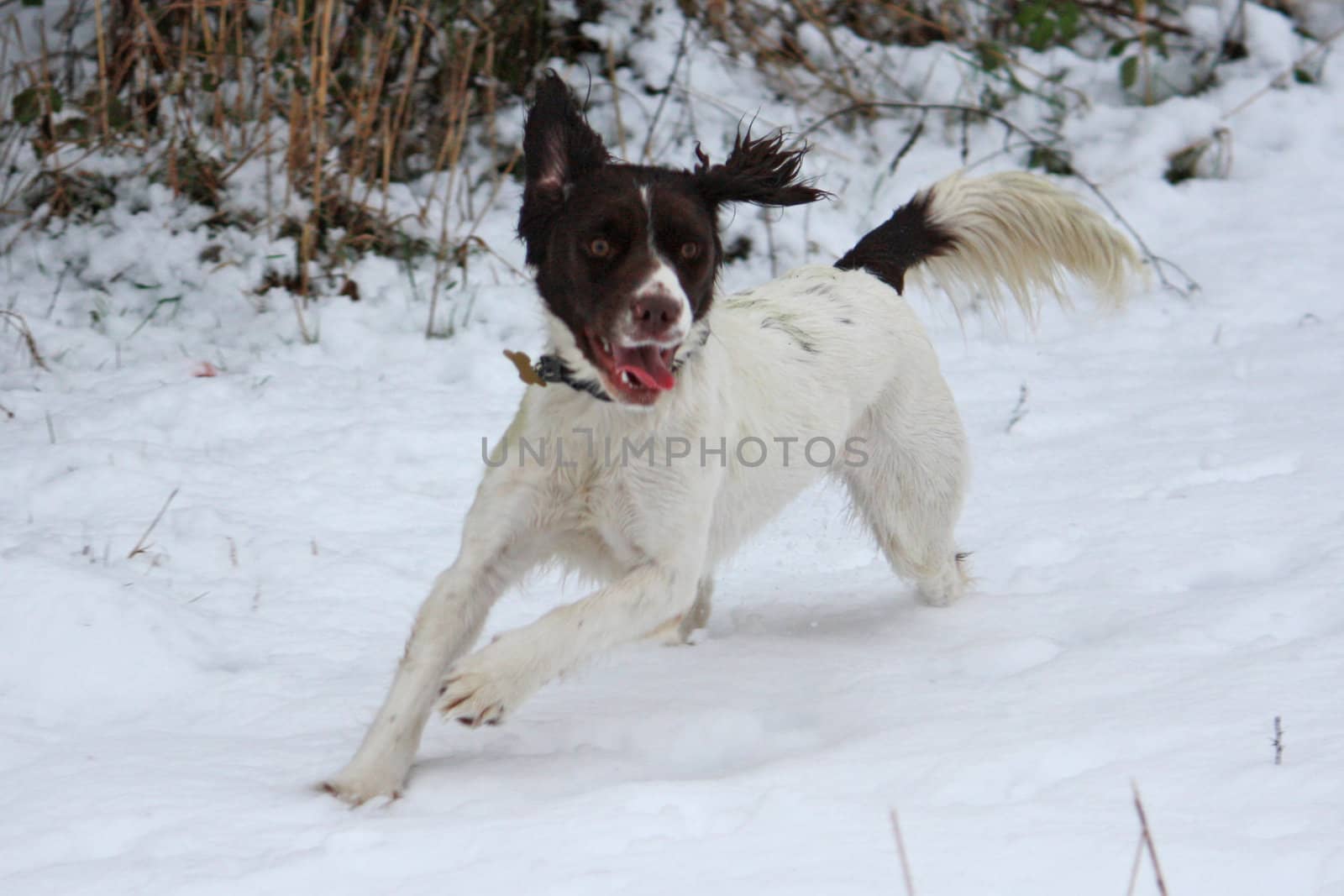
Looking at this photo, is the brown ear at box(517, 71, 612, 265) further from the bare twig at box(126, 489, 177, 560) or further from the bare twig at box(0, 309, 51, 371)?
the bare twig at box(0, 309, 51, 371)

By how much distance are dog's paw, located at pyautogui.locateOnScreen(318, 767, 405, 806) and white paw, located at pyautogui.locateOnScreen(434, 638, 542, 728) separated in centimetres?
A: 15

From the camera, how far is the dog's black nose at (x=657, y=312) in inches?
101

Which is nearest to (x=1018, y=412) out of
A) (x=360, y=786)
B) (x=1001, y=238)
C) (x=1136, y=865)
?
(x=1001, y=238)

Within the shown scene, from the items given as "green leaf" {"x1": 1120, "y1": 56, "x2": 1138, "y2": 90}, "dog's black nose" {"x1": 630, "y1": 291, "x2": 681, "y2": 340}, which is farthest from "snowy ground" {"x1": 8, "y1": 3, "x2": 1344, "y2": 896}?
"green leaf" {"x1": 1120, "y1": 56, "x2": 1138, "y2": 90}

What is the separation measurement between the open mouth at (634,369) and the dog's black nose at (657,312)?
0.10 metres

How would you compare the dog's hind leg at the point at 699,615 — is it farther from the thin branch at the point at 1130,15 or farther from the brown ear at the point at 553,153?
the thin branch at the point at 1130,15

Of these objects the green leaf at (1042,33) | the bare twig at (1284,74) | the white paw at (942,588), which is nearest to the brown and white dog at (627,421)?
the white paw at (942,588)

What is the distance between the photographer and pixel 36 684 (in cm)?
274

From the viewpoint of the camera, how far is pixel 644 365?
2.71 meters

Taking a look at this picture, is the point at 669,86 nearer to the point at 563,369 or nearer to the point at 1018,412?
the point at 1018,412

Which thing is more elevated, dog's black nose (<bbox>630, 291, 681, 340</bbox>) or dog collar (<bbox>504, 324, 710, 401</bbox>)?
dog's black nose (<bbox>630, 291, 681, 340</bbox>)

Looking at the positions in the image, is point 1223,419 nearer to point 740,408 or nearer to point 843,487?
point 843,487

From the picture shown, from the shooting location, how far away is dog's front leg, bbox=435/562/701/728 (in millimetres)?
2457

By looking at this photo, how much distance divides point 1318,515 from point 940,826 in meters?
2.07
